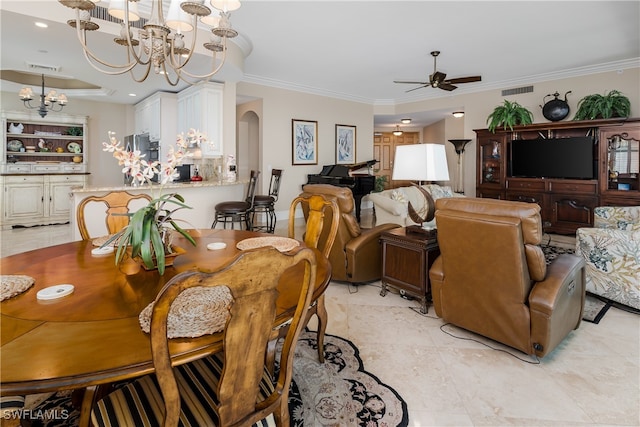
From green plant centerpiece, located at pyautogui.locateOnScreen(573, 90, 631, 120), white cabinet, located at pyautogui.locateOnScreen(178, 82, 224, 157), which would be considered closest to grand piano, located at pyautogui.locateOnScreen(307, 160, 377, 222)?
white cabinet, located at pyautogui.locateOnScreen(178, 82, 224, 157)

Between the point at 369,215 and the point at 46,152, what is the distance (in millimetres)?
6928

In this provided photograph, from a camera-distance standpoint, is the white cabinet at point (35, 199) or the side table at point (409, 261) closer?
the side table at point (409, 261)

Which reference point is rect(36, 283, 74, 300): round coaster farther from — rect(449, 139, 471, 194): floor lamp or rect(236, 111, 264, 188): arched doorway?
rect(449, 139, 471, 194): floor lamp

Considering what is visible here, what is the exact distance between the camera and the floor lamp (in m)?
7.80

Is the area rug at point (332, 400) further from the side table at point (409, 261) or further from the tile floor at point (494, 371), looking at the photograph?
the side table at point (409, 261)

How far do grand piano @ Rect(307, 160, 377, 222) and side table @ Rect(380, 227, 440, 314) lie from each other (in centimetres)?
348

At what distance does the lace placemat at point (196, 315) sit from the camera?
1024 mm

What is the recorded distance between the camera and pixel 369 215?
8102mm

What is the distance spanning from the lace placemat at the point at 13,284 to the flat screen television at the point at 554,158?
699 cm

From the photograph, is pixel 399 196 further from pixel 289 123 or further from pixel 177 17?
pixel 177 17

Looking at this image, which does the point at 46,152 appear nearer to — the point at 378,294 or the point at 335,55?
the point at 335,55

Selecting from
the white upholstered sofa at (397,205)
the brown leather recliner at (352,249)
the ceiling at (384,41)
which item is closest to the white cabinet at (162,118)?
the ceiling at (384,41)

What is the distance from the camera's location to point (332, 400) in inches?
71.2

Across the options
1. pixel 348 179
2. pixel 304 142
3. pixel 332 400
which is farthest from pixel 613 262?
pixel 304 142
